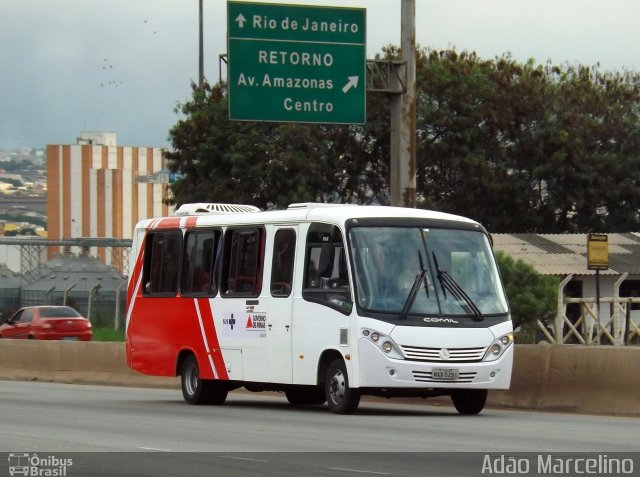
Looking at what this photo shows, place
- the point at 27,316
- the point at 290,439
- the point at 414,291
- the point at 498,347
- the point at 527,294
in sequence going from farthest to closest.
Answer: the point at 27,316, the point at 527,294, the point at 498,347, the point at 414,291, the point at 290,439

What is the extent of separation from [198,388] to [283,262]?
2771 mm

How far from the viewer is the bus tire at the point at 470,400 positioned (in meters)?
19.6

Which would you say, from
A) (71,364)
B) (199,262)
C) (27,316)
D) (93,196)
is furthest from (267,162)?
(93,196)

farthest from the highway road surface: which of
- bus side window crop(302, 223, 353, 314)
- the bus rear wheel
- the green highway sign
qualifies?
the green highway sign

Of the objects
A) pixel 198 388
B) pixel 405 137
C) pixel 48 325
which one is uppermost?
pixel 405 137

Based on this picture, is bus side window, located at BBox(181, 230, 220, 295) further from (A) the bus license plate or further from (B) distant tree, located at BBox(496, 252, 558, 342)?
(B) distant tree, located at BBox(496, 252, 558, 342)

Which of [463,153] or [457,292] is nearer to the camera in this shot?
[457,292]

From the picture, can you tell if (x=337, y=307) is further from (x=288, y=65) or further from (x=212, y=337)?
(x=288, y=65)

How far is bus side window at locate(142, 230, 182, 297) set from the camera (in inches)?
912

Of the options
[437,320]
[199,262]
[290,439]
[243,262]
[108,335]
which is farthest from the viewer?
[108,335]

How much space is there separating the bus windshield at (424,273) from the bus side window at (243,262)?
92.2 inches

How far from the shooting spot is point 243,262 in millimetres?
21500

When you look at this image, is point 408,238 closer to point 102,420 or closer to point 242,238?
point 242,238

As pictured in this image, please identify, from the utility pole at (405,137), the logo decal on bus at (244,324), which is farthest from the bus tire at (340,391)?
the utility pole at (405,137)
